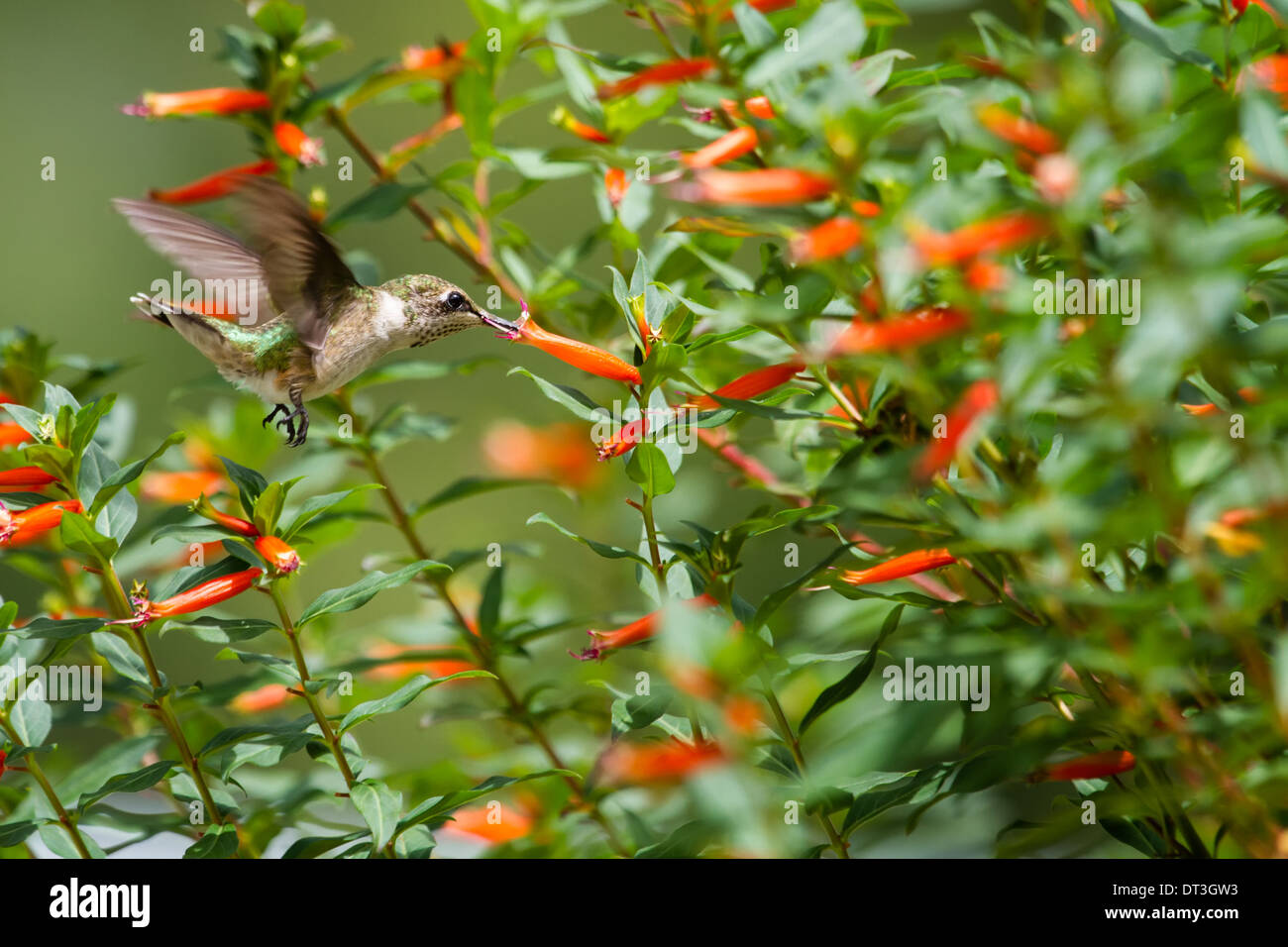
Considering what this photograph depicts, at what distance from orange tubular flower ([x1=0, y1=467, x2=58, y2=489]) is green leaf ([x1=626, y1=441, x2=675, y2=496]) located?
784 mm

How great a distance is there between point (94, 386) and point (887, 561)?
143cm

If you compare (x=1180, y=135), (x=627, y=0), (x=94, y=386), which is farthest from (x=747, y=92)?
(x=94, y=386)

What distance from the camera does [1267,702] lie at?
3.20 feet

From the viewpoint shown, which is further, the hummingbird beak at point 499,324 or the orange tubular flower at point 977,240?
the hummingbird beak at point 499,324

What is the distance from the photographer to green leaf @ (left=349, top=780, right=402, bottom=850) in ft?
4.70

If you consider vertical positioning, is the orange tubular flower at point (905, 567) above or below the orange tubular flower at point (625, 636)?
above

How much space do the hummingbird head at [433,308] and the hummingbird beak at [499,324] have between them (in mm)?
64

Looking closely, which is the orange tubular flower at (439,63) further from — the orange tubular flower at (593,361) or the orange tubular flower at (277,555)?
the orange tubular flower at (277,555)

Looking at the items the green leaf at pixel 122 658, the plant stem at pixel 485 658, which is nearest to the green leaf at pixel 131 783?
the green leaf at pixel 122 658

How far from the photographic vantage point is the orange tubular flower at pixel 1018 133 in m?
1.00

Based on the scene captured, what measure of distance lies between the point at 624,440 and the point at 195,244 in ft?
3.21
